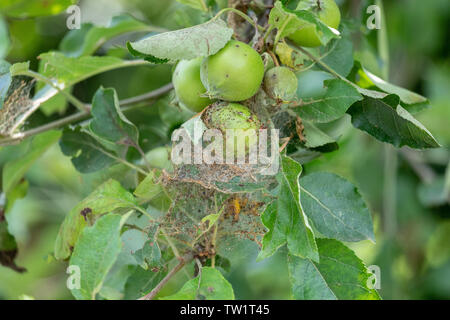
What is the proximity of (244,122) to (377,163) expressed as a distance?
4.35ft

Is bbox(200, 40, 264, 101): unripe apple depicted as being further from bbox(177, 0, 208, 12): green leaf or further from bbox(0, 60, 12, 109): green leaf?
bbox(0, 60, 12, 109): green leaf

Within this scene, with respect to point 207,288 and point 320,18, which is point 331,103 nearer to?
point 320,18

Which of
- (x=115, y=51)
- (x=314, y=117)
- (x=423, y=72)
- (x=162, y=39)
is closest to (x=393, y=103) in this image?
(x=314, y=117)

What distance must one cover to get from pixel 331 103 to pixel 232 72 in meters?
0.20

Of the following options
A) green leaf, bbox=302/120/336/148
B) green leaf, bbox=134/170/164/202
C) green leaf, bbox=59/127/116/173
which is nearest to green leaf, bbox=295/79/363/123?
green leaf, bbox=302/120/336/148

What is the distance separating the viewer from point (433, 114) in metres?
1.97

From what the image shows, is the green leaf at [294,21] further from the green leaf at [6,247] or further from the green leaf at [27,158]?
the green leaf at [6,247]

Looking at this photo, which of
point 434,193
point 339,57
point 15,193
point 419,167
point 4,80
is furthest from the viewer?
point 419,167

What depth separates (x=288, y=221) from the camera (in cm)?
75

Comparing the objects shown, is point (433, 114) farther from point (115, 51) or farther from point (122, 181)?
point (122, 181)

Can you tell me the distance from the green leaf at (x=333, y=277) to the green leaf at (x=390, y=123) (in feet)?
0.63

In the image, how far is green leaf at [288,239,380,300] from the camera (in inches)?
30.8

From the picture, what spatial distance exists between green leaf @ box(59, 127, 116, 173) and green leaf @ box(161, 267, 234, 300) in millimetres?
351

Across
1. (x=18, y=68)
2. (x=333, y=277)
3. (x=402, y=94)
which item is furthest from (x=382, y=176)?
(x=18, y=68)
